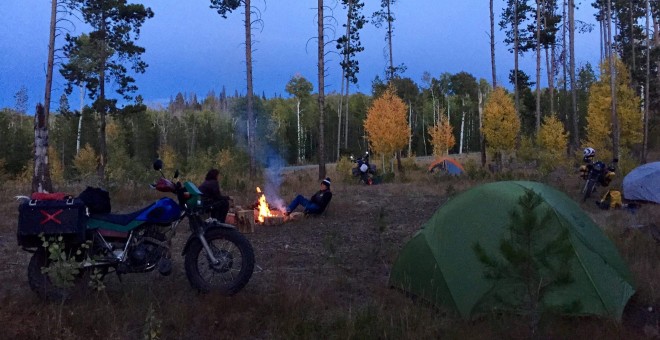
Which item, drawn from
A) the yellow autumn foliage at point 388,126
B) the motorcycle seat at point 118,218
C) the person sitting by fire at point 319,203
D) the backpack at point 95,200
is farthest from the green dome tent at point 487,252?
the yellow autumn foliage at point 388,126

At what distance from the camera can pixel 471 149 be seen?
76.1 meters

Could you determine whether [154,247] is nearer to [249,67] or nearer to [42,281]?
[42,281]

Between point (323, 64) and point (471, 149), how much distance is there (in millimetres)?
58072

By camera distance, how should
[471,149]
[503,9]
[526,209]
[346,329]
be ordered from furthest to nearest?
[471,149] < [503,9] < [346,329] < [526,209]

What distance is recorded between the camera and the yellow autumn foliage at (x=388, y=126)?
31.4 meters

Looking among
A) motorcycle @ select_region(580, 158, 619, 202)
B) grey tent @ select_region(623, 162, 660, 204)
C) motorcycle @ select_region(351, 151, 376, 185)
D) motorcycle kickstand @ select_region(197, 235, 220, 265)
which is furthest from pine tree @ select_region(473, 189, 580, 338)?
motorcycle @ select_region(351, 151, 376, 185)

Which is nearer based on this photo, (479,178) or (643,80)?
(479,178)

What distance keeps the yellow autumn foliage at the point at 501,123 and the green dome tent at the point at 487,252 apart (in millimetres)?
24722

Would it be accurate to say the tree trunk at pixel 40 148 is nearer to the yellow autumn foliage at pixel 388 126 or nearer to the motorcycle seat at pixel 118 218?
the motorcycle seat at pixel 118 218

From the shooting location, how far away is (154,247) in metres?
5.45

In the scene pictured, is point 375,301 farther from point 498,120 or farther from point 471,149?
point 471,149

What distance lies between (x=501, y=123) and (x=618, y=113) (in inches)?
296

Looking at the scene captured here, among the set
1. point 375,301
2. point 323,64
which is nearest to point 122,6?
point 323,64

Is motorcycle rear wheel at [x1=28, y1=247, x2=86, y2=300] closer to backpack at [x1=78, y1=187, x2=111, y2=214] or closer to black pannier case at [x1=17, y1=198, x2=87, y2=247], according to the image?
black pannier case at [x1=17, y1=198, x2=87, y2=247]
